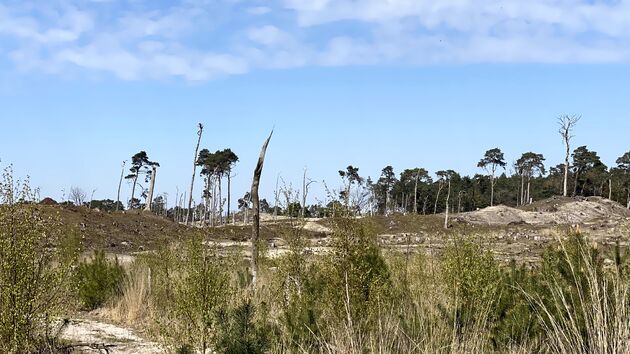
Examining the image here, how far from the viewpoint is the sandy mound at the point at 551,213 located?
51.9 meters

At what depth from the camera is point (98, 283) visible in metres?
14.4

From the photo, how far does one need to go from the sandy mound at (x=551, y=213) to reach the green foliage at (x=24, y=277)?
45.3 meters

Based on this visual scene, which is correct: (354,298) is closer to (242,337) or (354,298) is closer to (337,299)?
(337,299)

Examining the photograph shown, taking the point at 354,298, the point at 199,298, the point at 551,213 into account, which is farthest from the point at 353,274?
the point at 551,213

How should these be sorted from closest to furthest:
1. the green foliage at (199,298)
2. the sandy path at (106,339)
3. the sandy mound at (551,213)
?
the green foliage at (199,298) < the sandy path at (106,339) < the sandy mound at (551,213)

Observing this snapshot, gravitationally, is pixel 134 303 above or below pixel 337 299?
below

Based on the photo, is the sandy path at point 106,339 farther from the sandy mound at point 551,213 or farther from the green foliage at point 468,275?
the sandy mound at point 551,213

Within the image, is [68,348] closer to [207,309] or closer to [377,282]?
[207,309]

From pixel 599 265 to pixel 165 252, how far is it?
9.70 m

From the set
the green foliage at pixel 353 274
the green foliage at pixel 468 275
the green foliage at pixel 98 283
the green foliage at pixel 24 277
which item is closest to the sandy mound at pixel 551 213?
the green foliage at pixel 98 283

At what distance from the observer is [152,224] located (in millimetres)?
38156

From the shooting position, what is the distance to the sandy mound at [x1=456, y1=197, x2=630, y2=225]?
170 feet

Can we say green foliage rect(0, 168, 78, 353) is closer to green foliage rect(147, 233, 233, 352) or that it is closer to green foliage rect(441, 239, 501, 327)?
green foliage rect(147, 233, 233, 352)

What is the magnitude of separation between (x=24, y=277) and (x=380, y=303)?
170 inches
